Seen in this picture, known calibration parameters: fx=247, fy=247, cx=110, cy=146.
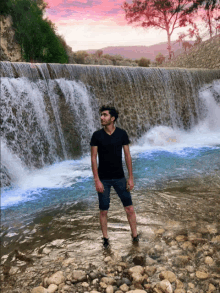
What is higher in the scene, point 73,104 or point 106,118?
point 73,104

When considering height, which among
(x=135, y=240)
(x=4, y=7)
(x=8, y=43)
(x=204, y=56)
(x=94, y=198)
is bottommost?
(x=94, y=198)

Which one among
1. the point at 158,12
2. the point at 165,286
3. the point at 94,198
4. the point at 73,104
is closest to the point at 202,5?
the point at 158,12

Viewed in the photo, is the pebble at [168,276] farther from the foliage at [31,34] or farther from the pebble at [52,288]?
the foliage at [31,34]

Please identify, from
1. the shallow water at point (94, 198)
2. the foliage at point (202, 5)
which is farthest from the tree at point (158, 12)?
the shallow water at point (94, 198)

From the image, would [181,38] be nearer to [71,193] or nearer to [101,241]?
[71,193]

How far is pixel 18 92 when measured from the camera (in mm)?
8016

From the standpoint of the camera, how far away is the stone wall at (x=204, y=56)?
16.0 m

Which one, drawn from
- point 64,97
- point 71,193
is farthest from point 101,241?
point 64,97

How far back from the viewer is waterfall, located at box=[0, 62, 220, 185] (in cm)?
786

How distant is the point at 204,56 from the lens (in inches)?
663

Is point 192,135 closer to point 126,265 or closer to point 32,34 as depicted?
point 126,265

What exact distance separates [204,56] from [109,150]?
1684 cm

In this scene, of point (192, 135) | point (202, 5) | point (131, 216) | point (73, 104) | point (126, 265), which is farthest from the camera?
point (202, 5)

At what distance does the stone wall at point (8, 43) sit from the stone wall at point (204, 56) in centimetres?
1207
